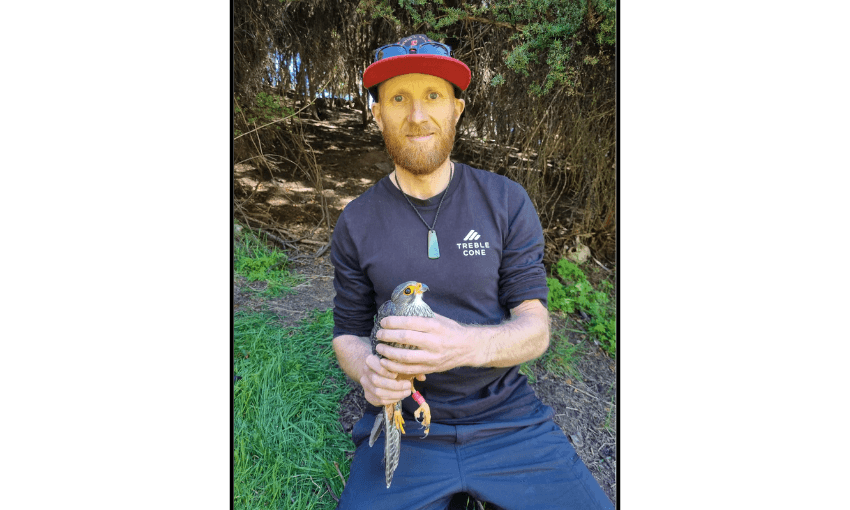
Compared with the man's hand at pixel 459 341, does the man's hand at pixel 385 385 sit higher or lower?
lower

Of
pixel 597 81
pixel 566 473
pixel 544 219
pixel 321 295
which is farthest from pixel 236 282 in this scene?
pixel 597 81

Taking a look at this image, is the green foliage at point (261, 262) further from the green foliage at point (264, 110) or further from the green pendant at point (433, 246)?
the green pendant at point (433, 246)

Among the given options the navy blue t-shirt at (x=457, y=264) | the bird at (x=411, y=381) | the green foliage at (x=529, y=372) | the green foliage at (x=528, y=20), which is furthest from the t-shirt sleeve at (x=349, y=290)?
the green foliage at (x=528, y=20)

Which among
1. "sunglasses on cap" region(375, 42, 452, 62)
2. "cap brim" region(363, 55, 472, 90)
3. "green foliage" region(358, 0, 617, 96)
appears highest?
"green foliage" region(358, 0, 617, 96)

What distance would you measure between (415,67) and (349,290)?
724 mm

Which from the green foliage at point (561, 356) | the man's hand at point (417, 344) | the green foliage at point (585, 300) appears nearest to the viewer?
the man's hand at point (417, 344)

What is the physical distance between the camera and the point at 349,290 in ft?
4.89

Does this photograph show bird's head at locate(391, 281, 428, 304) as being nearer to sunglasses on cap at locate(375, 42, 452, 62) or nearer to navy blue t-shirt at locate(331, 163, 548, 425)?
navy blue t-shirt at locate(331, 163, 548, 425)

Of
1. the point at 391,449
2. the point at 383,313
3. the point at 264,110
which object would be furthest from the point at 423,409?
the point at 264,110

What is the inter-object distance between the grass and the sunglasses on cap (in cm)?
97

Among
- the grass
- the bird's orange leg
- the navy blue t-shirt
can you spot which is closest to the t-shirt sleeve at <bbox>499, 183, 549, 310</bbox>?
the navy blue t-shirt

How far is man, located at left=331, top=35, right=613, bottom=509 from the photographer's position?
55.1 inches

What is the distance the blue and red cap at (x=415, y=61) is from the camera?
1.38m

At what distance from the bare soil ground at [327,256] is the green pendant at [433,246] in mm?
396
